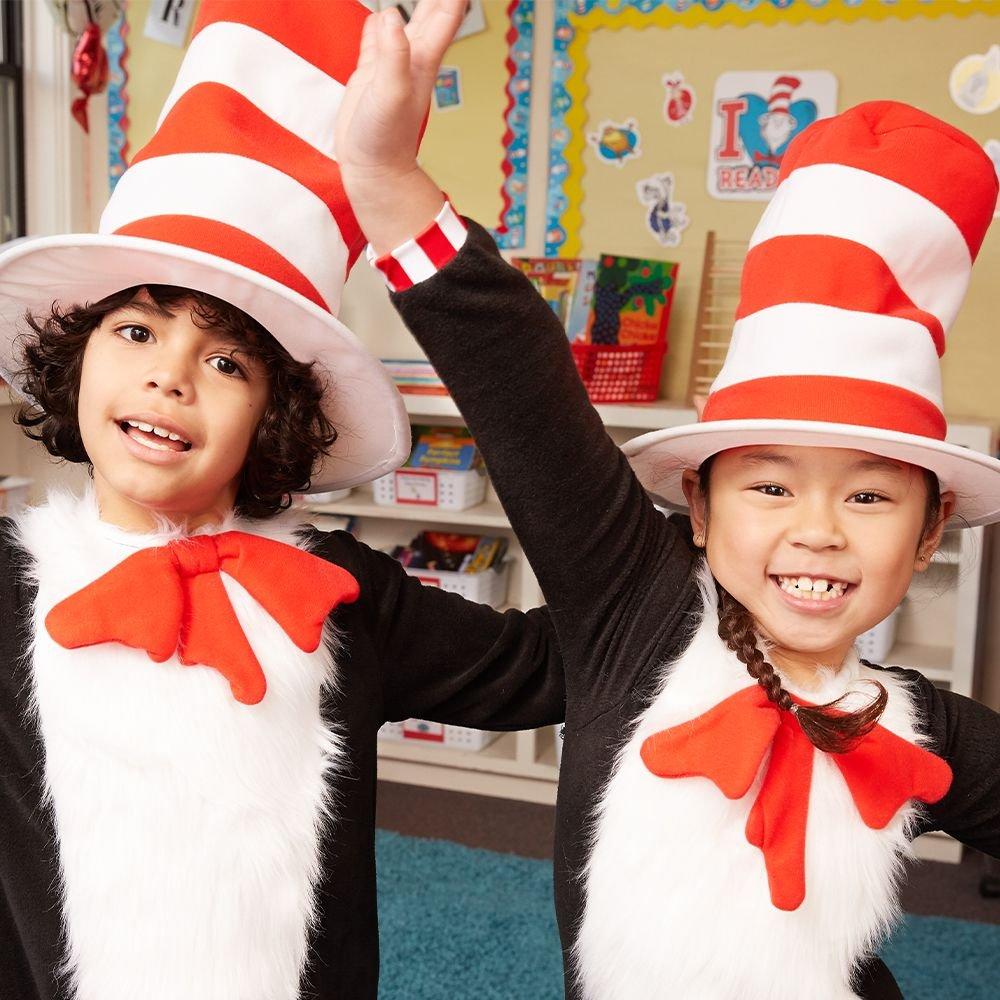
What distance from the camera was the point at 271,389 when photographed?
99 cm

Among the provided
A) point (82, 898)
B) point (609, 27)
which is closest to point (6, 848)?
point (82, 898)

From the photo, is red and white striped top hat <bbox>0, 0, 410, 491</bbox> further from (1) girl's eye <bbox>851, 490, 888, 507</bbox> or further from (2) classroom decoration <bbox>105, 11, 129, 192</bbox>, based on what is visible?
(2) classroom decoration <bbox>105, 11, 129, 192</bbox>

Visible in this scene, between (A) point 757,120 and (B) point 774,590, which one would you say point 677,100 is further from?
(B) point 774,590

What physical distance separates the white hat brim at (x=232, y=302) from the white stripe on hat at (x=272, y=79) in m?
0.15

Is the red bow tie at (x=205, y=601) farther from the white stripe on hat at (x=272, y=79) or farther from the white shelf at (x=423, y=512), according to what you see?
the white shelf at (x=423, y=512)

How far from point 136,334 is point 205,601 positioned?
221 millimetres

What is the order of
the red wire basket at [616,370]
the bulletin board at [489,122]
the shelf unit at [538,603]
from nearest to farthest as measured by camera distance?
the shelf unit at [538,603] → the red wire basket at [616,370] → the bulletin board at [489,122]

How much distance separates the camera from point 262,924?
898 mm

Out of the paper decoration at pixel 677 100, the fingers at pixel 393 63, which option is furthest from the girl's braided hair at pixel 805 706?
the paper decoration at pixel 677 100

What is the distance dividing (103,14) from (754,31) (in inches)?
64.3

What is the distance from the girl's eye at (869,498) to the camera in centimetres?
91

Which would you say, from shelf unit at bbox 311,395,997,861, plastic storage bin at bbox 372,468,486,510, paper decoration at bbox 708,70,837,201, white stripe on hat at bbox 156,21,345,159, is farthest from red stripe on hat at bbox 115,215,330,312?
paper decoration at bbox 708,70,837,201

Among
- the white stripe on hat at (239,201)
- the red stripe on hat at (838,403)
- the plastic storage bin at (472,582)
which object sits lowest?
the plastic storage bin at (472,582)

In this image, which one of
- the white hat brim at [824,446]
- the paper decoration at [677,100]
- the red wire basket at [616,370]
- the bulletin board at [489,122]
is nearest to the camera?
the white hat brim at [824,446]
